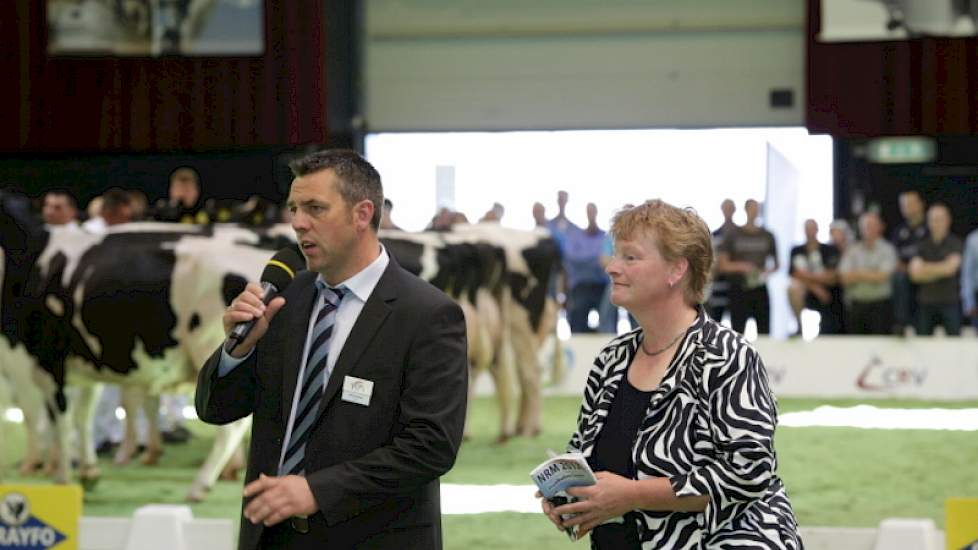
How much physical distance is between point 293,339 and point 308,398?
15cm

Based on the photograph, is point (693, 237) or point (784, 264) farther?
point (784, 264)

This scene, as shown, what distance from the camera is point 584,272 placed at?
734 inches

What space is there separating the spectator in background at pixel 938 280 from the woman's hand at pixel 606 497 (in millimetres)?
13123

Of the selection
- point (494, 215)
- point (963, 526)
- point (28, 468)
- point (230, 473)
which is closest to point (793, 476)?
point (230, 473)

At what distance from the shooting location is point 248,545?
3.64 metres

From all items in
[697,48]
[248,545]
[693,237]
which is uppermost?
[697,48]

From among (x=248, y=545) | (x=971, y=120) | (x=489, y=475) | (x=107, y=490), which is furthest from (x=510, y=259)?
(x=971, y=120)

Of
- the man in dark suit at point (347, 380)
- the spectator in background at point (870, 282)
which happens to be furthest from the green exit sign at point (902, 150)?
the man in dark suit at point (347, 380)

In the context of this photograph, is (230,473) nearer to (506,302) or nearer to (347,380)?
(506,302)

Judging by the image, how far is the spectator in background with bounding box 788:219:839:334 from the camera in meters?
17.1

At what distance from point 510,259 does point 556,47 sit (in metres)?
12.2

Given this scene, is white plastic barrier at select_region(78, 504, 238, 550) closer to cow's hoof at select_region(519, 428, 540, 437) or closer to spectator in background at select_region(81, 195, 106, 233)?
cow's hoof at select_region(519, 428, 540, 437)

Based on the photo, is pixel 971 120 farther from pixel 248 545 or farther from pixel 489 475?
pixel 248 545

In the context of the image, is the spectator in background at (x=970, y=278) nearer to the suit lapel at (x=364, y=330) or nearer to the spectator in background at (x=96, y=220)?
the spectator in background at (x=96, y=220)
